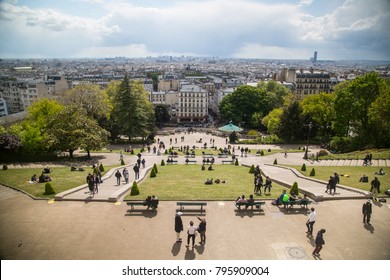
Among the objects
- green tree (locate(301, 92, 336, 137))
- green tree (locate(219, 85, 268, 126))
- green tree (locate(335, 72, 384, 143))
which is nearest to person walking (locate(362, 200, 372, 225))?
green tree (locate(335, 72, 384, 143))

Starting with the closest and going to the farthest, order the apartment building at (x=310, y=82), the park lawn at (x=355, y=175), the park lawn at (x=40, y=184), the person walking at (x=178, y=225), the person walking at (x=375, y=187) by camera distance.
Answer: the person walking at (x=178, y=225) → the person walking at (x=375, y=187) → the park lawn at (x=40, y=184) → the park lawn at (x=355, y=175) → the apartment building at (x=310, y=82)

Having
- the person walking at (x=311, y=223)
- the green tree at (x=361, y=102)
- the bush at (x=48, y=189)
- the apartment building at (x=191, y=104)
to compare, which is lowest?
the apartment building at (x=191, y=104)

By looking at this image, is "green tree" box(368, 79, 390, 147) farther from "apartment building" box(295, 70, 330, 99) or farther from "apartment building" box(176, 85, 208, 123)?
"apartment building" box(176, 85, 208, 123)

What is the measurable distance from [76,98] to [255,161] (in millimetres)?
34558

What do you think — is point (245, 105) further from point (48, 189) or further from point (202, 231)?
point (202, 231)

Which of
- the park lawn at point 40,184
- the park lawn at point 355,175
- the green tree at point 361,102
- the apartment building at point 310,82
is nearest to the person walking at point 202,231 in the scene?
the park lawn at point 40,184

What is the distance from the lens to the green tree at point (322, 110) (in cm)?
5388

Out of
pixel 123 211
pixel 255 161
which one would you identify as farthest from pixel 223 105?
pixel 123 211

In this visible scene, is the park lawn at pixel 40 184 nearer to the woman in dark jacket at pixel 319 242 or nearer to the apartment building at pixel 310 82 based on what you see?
the woman in dark jacket at pixel 319 242

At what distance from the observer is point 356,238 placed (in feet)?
46.0

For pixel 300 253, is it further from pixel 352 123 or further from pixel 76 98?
pixel 76 98

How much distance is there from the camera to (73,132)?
3541cm

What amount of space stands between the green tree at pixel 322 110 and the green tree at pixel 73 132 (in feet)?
126

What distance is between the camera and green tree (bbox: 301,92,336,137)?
53875 mm
